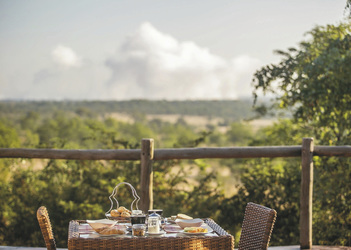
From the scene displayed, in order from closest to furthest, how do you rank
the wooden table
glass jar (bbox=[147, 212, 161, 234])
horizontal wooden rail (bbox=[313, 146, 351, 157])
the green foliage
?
1. the wooden table
2. glass jar (bbox=[147, 212, 161, 234])
3. horizontal wooden rail (bbox=[313, 146, 351, 157])
4. the green foliage

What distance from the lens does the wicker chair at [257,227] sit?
279 cm

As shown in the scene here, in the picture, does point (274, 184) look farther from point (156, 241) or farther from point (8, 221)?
point (156, 241)

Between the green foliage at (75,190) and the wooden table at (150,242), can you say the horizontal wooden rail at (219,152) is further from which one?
the wooden table at (150,242)

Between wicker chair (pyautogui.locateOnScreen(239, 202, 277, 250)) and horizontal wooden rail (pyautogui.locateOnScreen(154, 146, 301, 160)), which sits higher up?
horizontal wooden rail (pyautogui.locateOnScreen(154, 146, 301, 160))

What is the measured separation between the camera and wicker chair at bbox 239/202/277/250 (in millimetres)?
2793

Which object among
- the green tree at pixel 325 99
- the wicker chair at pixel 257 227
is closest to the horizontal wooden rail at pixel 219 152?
the green tree at pixel 325 99

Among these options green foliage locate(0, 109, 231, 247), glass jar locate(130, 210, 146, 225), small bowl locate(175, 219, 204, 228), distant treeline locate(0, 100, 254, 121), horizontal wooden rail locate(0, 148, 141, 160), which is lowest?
green foliage locate(0, 109, 231, 247)

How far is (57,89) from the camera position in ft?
47.3

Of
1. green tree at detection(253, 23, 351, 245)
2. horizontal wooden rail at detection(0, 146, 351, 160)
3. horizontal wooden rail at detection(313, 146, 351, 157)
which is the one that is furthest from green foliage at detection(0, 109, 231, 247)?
horizontal wooden rail at detection(313, 146, 351, 157)

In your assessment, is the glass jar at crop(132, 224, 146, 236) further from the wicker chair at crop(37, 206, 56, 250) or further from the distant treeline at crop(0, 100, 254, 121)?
the distant treeline at crop(0, 100, 254, 121)

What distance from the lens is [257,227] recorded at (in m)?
2.94

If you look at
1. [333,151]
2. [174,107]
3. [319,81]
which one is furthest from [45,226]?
[174,107]

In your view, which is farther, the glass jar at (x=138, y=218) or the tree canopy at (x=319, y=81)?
the tree canopy at (x=319, y=81)

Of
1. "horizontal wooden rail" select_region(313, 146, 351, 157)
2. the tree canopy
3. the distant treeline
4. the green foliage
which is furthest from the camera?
the distant treeline
